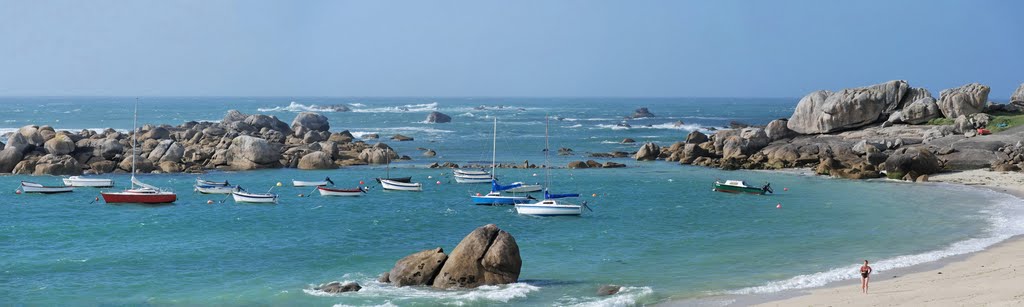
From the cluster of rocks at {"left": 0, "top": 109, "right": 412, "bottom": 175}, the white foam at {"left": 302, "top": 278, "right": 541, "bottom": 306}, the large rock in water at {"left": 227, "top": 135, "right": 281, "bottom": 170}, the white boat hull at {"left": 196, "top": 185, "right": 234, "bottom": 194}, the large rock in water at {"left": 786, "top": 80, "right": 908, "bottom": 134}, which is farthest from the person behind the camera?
the large rock in water at {"left": 786, "top": 80, "right": 908, "bottom": 134}

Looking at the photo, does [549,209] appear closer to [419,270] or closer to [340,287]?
[419,270]

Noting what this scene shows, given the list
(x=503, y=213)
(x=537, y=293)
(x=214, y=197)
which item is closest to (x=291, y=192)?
(x=214, y=197)

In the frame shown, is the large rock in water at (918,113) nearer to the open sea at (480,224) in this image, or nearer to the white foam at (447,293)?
the open sea at (480,224)

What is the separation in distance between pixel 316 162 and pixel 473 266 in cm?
4624

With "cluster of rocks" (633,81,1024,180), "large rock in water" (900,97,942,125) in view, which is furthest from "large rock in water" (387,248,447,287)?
"large rock in water" (900,97,942,125)

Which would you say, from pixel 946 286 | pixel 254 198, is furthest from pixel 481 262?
pixel 254 198

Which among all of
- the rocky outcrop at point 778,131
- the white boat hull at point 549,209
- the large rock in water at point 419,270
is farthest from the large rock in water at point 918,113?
the large rock in water at point 419,270

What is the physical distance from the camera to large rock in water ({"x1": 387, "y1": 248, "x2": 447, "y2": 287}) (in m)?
29.4

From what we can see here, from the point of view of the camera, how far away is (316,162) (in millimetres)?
72812

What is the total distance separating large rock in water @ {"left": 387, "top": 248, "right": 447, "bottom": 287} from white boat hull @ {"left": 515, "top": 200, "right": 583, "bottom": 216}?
1789 cm

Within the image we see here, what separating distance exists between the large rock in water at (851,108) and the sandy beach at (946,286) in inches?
1696

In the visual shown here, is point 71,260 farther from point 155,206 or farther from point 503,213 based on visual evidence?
point 503,213

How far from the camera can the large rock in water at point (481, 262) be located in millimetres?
28859

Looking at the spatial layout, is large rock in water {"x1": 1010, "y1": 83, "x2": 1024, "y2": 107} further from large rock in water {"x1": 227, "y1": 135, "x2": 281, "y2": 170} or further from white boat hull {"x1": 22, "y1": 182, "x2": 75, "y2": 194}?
white boat hull {"x1": 22, "y1": 182, "x2": 75, "y2": 194}
